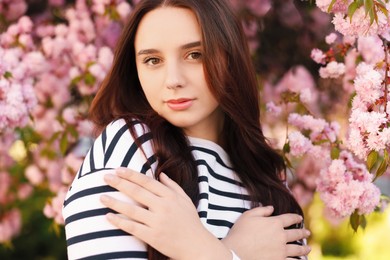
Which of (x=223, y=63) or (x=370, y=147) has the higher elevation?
(x=223, y=63)

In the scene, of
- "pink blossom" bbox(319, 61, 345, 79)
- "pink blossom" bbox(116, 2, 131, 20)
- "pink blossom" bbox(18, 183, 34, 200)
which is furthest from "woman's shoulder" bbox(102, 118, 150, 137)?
"pink blossom" bbox(18, 183, 34, 200)

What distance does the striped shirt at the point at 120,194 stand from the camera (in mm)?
1561

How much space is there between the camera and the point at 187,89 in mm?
1713

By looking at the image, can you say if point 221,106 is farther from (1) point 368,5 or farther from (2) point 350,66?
(2) point 350,66

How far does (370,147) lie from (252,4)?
60.6 inches

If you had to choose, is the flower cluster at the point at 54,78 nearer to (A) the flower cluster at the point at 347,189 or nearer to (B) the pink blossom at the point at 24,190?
(B) the pink blossom at the point at 24,190

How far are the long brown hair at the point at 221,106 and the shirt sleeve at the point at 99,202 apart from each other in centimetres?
4

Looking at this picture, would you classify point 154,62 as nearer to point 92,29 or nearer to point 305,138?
point 305,138

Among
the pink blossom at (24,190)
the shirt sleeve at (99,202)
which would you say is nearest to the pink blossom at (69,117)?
the shirt sleeve at (99,202)

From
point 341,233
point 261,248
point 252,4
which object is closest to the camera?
point 261,248

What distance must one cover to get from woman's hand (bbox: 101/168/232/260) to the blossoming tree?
1.39ft

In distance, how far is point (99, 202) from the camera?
1.58 metres

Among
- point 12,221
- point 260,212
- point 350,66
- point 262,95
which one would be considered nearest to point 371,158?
point 260,212

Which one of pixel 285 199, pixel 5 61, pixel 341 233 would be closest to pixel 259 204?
pixel 285 199
